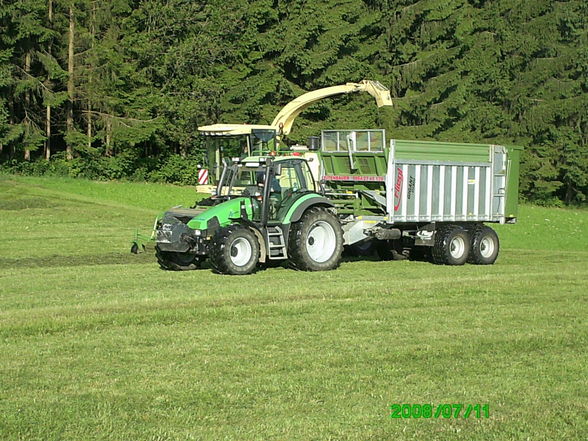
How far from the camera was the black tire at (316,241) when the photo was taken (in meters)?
16.5

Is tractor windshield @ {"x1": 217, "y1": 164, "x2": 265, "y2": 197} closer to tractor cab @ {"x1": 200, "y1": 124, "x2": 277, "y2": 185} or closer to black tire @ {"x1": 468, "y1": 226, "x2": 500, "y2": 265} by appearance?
black tire @ {"x1": 468, "y1": 226, "x2": 500, "y2": 265}

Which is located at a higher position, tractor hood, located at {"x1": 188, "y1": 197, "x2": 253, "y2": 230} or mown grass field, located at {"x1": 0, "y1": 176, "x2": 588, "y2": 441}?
tractor hood, located at {"x1": 188, "y1": 197, "x2": 253, "y2": 230}

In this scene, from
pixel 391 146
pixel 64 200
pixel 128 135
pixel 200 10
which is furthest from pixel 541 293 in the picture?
pixel 200 10

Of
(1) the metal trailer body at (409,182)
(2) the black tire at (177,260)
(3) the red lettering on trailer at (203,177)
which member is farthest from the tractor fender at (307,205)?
(3) the red lettering on trailer at (203,177)

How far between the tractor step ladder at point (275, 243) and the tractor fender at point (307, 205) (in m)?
0.29

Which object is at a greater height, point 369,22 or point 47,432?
point 369,22

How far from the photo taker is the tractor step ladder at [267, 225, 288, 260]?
16422mm

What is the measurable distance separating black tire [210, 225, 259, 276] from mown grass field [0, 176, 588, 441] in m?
0.46

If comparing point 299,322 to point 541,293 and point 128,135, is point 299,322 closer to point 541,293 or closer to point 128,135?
point 541,293

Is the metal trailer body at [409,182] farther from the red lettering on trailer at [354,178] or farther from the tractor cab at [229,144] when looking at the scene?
the tractor cab at [229,144]

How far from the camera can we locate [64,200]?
3028 centimetres

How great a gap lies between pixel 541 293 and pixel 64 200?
20.2 meters

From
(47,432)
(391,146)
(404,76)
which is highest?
(404,76)
